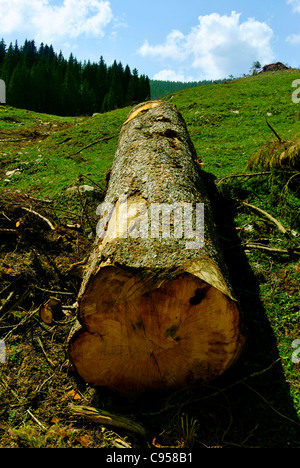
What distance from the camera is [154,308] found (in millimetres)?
2137

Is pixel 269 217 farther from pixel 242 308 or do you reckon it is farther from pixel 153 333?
pixel 153 333

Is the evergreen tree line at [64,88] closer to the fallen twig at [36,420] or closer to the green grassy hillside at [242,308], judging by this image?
the green grassy hillside at [242,308]

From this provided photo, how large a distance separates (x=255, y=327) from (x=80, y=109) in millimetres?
44167

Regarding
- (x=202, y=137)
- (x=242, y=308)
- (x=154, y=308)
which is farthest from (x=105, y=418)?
(x=202, y=137)

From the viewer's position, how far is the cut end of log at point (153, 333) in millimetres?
2090

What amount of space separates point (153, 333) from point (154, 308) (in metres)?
0.22

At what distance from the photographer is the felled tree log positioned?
2094mm

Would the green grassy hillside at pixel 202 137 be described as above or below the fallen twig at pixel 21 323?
above

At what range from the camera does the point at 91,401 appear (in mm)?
2371

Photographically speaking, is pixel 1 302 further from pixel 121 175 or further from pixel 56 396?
pixel 121 175

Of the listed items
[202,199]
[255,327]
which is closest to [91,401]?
[255,327]

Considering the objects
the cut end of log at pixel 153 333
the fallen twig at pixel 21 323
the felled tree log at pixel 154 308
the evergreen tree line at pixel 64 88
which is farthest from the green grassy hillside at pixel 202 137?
the evergreen tree line at pixel 64 88

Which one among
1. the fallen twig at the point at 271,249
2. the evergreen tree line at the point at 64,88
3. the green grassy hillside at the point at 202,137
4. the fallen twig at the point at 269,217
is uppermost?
the evergreen tree line at the point at 64,88

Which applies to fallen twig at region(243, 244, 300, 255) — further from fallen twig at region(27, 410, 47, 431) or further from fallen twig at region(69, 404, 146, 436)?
fallen twig at region(27, 410, 47, 431)
